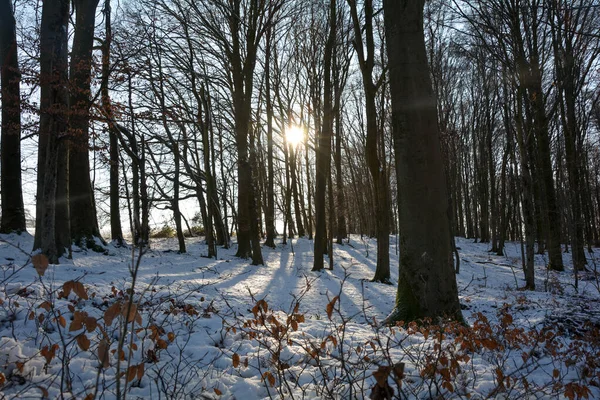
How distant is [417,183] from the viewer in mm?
5387

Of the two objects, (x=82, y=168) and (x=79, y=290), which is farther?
(x=82, y=168)

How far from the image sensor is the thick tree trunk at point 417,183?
530 cm

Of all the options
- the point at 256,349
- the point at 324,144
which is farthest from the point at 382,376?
the point at 324,144

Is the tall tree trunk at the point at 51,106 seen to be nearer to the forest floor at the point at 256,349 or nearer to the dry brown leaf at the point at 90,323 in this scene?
the forest floor at the point at 256,349

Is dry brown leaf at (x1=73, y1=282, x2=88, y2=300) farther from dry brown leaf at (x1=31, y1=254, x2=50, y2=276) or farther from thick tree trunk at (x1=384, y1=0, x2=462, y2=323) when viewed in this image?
thick tree trunk at (x1=384, y1=0, x2=462, y2=323)

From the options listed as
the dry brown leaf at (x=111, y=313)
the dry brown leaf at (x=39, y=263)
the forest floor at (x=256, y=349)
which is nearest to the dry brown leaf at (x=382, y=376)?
the forest floor at (x=256, y=349)

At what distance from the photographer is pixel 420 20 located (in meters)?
5.67

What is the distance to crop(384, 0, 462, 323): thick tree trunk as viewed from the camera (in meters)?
5.30

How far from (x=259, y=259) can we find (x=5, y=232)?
771cm

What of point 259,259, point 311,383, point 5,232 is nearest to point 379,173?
point 259,259

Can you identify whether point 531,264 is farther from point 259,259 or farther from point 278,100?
point 278,100

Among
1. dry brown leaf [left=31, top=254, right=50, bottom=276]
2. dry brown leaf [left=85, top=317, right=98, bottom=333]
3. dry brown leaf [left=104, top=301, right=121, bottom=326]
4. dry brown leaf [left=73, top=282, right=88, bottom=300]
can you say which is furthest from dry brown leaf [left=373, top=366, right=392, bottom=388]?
dry brown leaf [left=31, top=254, right=50, bottom=276]

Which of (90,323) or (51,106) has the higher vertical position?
(51,106)

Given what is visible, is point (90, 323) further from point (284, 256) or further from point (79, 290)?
point (284, 256)
